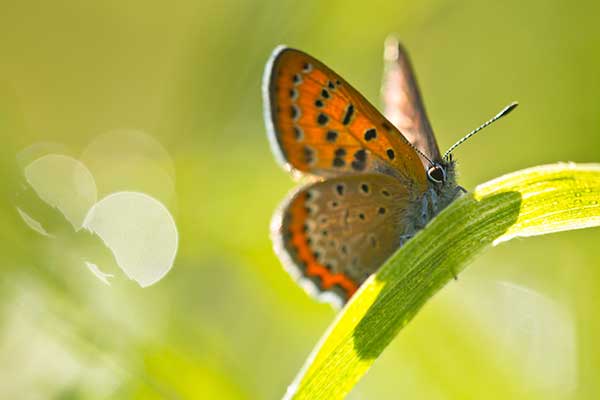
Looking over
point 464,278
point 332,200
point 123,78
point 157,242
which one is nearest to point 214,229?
point 157,242

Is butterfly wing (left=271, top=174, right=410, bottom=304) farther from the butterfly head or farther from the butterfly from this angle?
the butterfly head

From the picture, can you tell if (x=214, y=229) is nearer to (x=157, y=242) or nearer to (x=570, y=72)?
(x=157, y=242)

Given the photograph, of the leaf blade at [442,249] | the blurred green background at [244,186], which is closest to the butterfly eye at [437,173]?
the blurred green background at [244,186]

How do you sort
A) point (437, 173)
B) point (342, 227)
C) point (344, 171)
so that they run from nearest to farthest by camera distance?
1. point (437, 173)
2. point (344, 171)
3. point (342, 227)

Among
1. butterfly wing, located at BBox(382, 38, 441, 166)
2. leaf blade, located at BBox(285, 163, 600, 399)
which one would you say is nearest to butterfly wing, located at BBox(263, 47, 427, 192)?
butterfly wing, located at BBox(382, 38, 441, 166)

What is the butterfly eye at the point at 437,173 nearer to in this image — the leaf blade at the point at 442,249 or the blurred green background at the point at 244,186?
the blurred green background at the point at 244,186

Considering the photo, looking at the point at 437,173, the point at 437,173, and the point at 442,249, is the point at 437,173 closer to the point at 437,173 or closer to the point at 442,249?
the point at 437,173

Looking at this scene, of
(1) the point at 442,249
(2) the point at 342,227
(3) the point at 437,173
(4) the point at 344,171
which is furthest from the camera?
(2) the point at 342,227

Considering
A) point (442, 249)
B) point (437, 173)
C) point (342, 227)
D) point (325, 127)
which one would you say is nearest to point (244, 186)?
point (342, 227)
